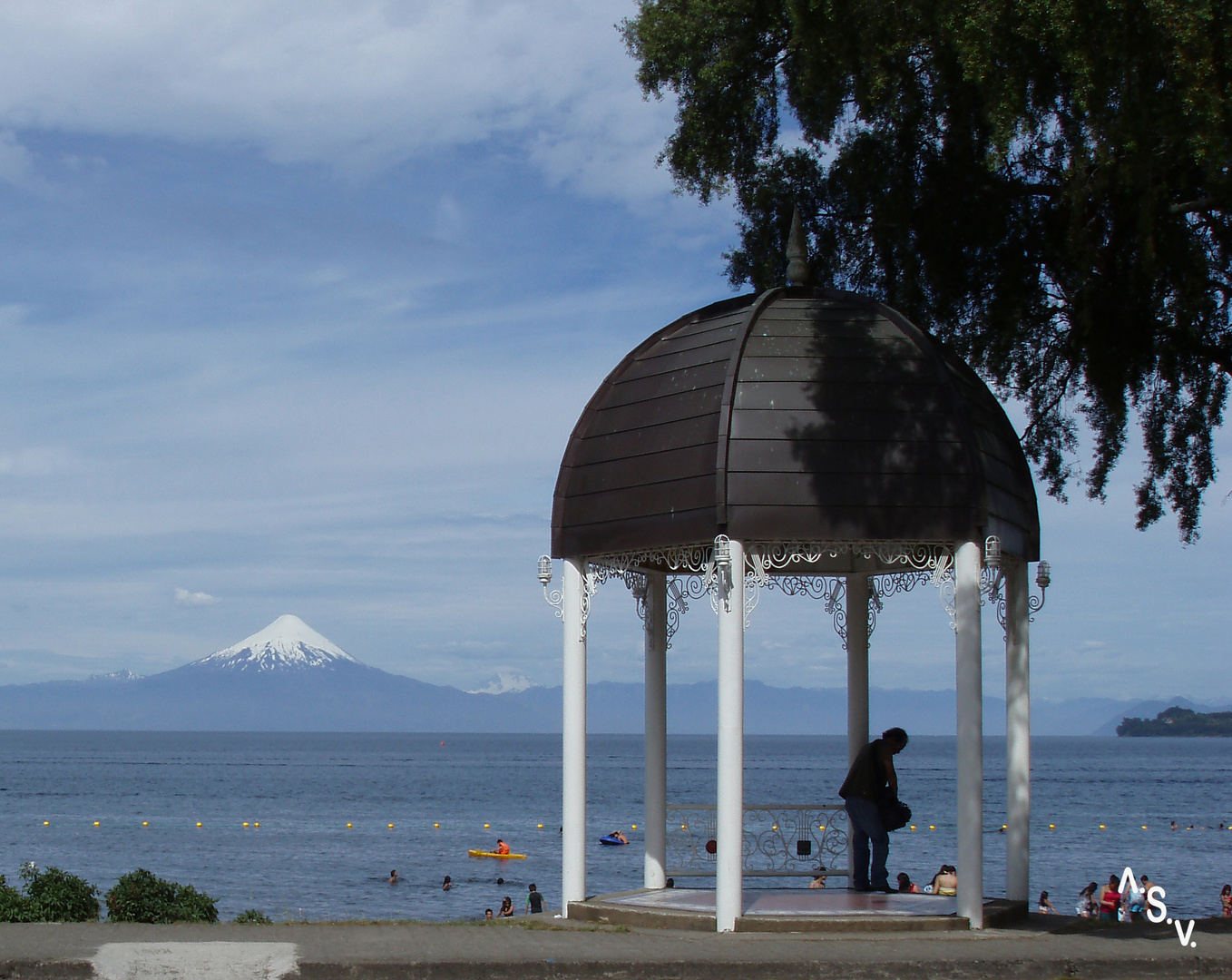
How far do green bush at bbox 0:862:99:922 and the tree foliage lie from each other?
39.5ft

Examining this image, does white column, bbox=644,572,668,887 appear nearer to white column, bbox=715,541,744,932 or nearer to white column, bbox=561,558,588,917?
white column, bbox=561,558,588,917

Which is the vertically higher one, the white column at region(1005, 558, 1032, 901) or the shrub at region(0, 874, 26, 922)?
the white column at region(1005, 558, 1032, 901)

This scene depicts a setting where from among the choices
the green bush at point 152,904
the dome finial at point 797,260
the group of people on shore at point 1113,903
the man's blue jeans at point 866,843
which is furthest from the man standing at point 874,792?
the group of people on shore at point 1113,903

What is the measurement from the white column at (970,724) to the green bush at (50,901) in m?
10.8

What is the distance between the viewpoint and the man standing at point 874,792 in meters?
14.1

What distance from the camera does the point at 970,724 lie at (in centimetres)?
1212

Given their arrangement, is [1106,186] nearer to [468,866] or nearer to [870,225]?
[870,225]

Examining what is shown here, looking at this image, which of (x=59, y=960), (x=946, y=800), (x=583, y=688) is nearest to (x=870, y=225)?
(x=583, y=688)

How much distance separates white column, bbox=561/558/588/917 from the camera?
13.2 meters

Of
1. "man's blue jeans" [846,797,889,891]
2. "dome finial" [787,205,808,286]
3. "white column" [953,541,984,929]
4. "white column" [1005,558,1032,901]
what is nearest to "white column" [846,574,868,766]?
"man's blue jeans" [846,797,889,891]

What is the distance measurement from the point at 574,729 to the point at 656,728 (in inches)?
61.4

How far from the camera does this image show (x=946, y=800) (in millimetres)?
112250

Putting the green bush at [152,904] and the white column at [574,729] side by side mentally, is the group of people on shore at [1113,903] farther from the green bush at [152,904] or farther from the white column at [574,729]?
the green bush at [152,904]

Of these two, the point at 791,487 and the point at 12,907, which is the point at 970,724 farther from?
the point at 12,907
